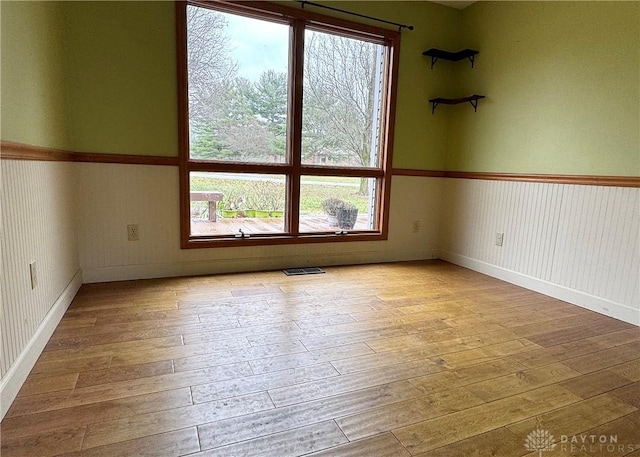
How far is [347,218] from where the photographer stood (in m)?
3.50

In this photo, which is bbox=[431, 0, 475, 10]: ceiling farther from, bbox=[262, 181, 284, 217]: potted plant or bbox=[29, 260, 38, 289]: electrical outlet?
bbox=[29, 260, 38, 289]: electrical outlet

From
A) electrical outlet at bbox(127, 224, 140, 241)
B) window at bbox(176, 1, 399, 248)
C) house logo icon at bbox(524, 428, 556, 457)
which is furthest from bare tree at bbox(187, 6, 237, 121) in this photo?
house logo icon at bbox(524, 428, 556, 457)

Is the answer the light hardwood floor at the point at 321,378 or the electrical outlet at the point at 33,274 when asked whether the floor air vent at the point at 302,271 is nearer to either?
the light hardwood floor at the point at 321,378

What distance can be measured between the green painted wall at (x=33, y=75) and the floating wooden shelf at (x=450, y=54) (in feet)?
9.31

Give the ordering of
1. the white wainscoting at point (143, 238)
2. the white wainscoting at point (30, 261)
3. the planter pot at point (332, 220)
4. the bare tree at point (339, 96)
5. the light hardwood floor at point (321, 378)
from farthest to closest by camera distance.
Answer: the planter pot at point (332, 220) → the bare tree at point (339, 96) → the white wainscoting at point (143, 238) → the white wainscoting at point (30, 261) → the light hardwood floor at point (321, 378)

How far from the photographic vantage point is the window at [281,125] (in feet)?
9.28

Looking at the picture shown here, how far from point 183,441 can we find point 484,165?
10.1ft

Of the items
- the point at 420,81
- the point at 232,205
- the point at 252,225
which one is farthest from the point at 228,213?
Result: the point at 420,81

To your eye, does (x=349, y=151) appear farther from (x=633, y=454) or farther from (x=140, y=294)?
(x=633, y=454)

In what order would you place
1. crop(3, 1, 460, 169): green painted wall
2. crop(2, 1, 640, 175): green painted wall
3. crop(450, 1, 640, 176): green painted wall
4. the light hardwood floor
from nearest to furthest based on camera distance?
the light hardwood floor, crop(2, 1, 640, 175): green painted wall, crop(450, 1, 640, 176): green painted wall, crop(3, 1, 460, 169): green painted wall

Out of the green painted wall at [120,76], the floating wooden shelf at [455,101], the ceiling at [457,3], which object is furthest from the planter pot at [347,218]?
the ceiling at [457,3]

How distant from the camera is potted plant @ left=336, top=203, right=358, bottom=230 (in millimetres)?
3471

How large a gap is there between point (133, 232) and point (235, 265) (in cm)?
79

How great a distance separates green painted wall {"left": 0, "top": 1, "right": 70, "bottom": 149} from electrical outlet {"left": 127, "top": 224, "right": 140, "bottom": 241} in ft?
2.16
